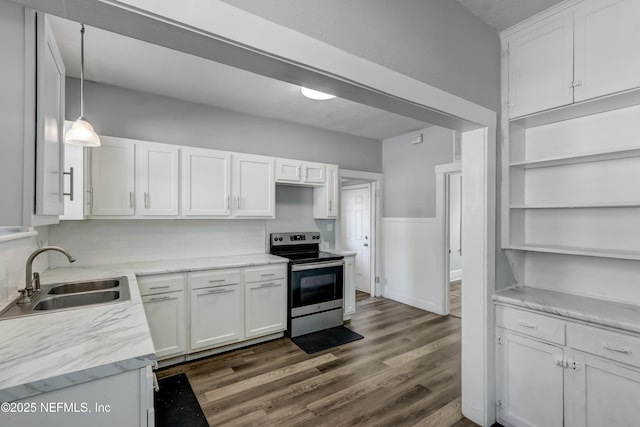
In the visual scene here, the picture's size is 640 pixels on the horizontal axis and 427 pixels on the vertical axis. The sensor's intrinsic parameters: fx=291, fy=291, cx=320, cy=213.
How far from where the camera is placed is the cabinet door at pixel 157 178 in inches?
110

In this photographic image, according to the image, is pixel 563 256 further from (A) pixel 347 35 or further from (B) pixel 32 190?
(B) pixel 32 190

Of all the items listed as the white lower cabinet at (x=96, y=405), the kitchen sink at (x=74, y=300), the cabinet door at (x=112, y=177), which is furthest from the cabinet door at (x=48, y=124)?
the cabinet door at (x=112, y=177)

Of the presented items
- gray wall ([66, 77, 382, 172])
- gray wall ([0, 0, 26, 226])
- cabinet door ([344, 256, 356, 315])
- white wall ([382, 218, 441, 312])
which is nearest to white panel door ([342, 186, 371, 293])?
white wall ([382, 218, 441, 312])

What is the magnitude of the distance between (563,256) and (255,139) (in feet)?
11.0

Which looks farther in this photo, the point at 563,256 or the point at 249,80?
the point at 249,80

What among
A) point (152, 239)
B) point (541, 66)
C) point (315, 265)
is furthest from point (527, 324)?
point (152, 239)

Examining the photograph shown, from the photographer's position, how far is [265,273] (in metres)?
3.25

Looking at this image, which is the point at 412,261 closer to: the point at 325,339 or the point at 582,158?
the point at 325,339

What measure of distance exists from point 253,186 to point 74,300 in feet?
6.40

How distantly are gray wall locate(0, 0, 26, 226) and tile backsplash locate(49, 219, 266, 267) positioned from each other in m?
2.31

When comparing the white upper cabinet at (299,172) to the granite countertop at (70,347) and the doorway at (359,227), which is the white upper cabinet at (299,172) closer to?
the doorway at (359,227)

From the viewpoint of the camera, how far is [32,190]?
0.95 meters

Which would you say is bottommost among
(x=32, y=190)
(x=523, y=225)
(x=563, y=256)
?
(x=563, y=256)

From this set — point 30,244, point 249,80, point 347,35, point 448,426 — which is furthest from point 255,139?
point 448,426
